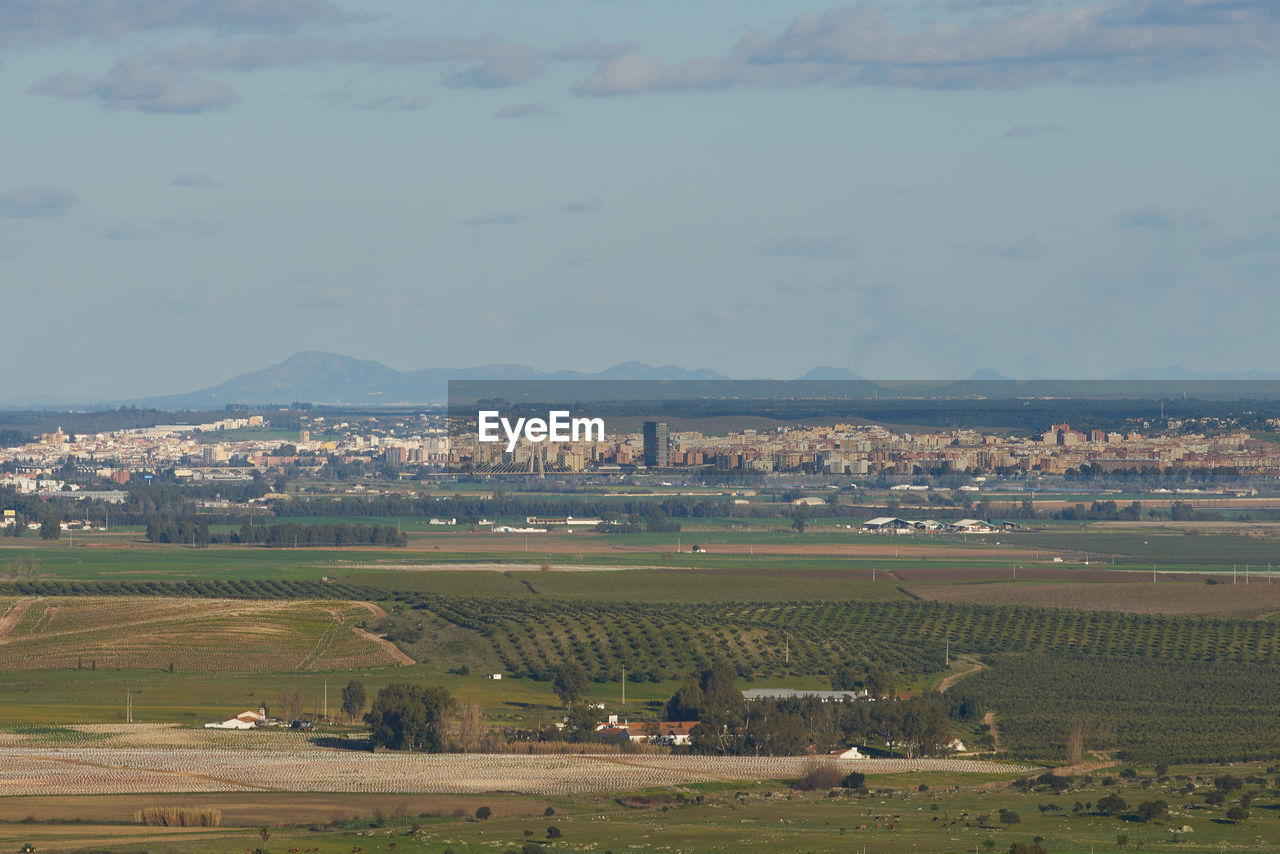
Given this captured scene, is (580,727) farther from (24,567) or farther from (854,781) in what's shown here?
(24,567)

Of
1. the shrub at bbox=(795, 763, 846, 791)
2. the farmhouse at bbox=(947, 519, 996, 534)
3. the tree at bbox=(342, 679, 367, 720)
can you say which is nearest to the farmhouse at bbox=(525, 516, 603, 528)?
the farmhouse at bbox=(947, 519, 996, 534)

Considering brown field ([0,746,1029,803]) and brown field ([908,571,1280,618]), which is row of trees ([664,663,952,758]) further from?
brown field ([908,571,1280,618])

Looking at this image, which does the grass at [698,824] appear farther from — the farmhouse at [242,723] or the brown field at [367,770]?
the farmhouse at [242,723]

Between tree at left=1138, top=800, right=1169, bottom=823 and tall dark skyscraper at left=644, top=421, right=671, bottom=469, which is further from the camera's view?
tall dark skyscraper at left=644, top=421, right=671, bottom=469

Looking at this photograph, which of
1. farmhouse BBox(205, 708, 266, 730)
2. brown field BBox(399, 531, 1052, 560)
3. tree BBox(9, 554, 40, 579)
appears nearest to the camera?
farmhouse BBox(205, 708, 266, 730)

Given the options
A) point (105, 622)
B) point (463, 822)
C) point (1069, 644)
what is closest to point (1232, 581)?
point (1069, 644)

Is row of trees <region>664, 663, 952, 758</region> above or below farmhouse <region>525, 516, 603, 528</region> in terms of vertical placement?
below

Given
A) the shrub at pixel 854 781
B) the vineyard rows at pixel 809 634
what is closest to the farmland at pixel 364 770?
the shrub at pixel 854 781

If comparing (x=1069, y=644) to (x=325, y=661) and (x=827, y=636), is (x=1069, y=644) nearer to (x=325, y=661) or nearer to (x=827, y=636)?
(x=827, y=636)
